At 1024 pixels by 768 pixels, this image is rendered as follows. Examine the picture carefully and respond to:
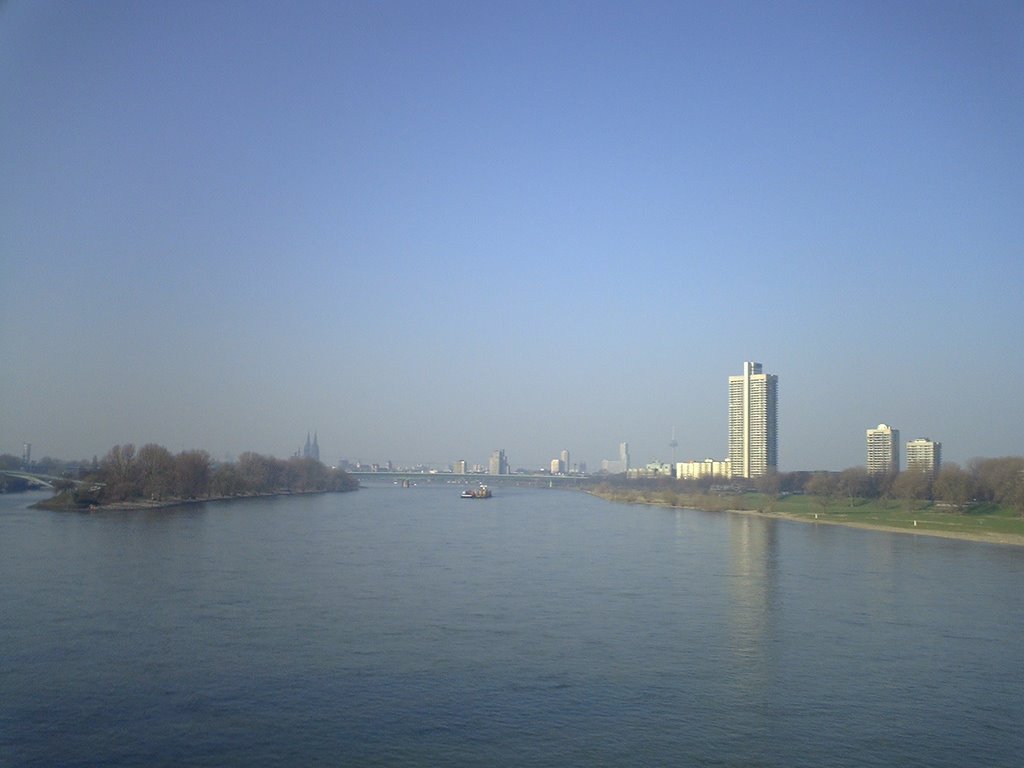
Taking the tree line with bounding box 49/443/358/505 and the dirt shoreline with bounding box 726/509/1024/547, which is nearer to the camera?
Answer: the dirt shoreline with bounding box 726/509/1024/547

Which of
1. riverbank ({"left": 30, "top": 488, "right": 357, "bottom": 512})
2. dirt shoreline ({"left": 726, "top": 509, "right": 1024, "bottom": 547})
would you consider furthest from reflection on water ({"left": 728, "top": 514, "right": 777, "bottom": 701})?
riverbank ({"left": 30, "top": 488, "right": 357, "bottom": 512})

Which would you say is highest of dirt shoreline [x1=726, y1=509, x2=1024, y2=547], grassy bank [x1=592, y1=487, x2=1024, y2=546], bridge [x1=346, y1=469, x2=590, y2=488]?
bridge [x1=346, y1=469, x2=590, y2=488]

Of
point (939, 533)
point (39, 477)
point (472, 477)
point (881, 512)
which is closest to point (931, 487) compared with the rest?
point (881, 512)

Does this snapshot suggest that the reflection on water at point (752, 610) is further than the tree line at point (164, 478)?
No

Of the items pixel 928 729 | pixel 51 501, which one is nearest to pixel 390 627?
pixel 928 729

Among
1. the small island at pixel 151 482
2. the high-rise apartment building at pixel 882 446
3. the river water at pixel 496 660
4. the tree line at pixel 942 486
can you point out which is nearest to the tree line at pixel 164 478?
the small island at pixel 151 482

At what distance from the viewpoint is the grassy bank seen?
17.3 m

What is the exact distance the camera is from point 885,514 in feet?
71.8

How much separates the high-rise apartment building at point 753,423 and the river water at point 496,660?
123ft

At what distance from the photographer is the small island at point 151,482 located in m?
19.9

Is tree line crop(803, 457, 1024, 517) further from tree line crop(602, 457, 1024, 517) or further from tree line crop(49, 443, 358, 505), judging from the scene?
tree line crop(49, 443, 358, 505)

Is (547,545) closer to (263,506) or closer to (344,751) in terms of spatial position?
(344,751)

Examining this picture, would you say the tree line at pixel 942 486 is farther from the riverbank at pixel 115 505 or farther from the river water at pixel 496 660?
the riverbank at pixel 115 505

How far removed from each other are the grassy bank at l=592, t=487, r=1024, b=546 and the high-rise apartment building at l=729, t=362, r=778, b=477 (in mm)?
18003
